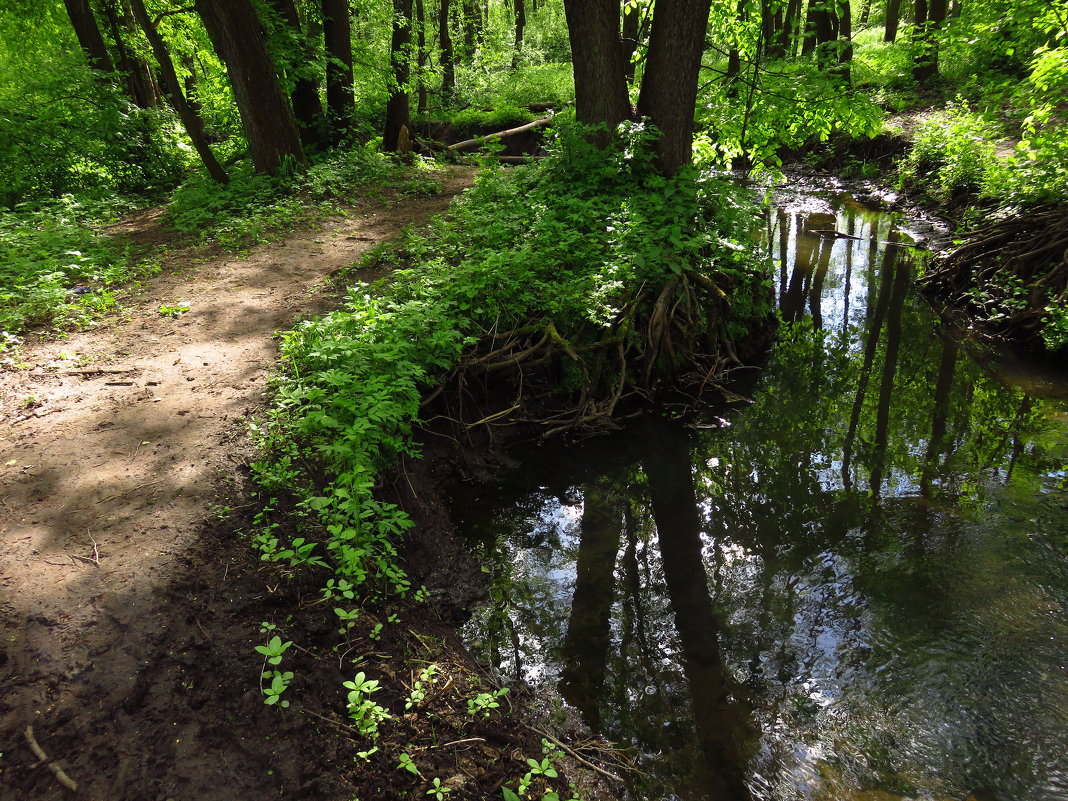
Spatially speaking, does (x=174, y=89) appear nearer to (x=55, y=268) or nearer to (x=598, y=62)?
(x=55, y=268)

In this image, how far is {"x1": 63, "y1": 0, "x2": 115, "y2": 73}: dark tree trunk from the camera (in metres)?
13.2

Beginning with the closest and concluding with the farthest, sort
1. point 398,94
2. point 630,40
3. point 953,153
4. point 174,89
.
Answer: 1. point 630,40
2. point 174,89
3. point 953,153
4. point 398,94

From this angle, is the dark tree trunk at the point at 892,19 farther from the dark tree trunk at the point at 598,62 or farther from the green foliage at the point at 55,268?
the green foliage at the point at 55,268

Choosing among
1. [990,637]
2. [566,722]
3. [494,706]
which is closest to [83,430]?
[494,706]

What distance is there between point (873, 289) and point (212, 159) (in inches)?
470

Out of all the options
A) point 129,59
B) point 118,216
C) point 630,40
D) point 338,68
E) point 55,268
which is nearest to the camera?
point 55,268

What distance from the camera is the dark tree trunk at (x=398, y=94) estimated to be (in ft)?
47.0

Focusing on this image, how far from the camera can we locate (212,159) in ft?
34.9

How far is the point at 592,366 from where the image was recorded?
646cm

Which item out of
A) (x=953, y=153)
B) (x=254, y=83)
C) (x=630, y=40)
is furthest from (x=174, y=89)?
(x=953, y=153)

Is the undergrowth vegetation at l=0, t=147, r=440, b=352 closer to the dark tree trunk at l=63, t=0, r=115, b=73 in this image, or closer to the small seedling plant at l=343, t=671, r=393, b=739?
the dark tree trunk at l=63, t=0, r=115, b=73

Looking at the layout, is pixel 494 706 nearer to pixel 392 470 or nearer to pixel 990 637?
pixel 392 470

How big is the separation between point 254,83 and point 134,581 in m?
9.81

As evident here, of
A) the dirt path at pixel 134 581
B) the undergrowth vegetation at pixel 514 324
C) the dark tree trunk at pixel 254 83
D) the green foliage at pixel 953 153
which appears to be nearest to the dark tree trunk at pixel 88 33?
the dark tree trunk at pixel 254 83
